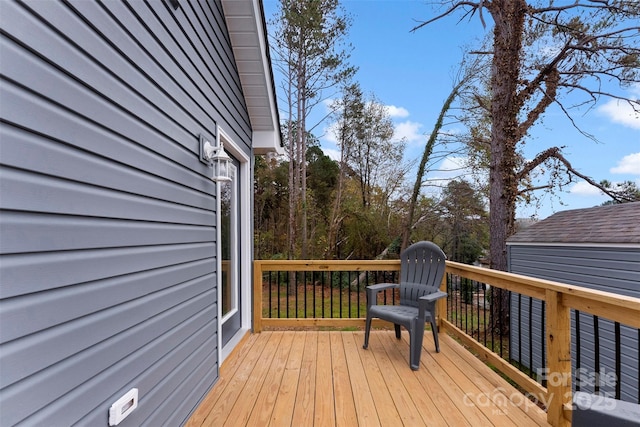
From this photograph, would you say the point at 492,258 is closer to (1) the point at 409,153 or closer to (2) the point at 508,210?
(2) the point at 508,210

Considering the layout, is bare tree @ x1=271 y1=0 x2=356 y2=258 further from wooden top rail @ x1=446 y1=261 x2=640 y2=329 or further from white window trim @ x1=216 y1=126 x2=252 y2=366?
wooden top rail @ x1=446 y1=261 x2=640 y2=329

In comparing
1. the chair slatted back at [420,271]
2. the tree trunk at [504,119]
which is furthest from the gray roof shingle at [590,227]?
the chair slatted back at [420,271]

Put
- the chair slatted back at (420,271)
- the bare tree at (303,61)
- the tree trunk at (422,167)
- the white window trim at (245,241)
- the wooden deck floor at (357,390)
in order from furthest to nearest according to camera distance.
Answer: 1. the tree trunk at (422,167)
2. the bare tree at (303,61)
3. the white window trim at (245,241)
4. the chair slatted back at (420,271)
5. the wooden deck floor at (357,390)

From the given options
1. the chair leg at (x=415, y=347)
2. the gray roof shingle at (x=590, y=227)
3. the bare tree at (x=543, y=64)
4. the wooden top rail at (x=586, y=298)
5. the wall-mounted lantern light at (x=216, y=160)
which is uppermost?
the bare tree at (x=543, y=64)

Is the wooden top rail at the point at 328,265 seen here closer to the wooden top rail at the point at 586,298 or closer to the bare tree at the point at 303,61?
the wooden top rail at the point at 586,298

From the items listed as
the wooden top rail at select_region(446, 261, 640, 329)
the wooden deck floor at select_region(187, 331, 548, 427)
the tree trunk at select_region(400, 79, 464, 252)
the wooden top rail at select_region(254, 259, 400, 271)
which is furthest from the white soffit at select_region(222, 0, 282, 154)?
the tree trunk at select_region(400, 79, 464, 252)

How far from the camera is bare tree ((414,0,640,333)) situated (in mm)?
5715

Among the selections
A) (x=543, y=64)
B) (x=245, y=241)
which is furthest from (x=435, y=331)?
(x=543, y=64)

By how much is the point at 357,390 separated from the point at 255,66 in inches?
125

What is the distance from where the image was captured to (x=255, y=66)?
322cm

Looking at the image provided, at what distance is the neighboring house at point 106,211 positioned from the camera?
91 cm

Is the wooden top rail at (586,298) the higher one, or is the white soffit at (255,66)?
the white soffit at (255,66)

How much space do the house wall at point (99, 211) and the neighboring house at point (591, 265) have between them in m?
4.16

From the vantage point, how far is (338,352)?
313cm
